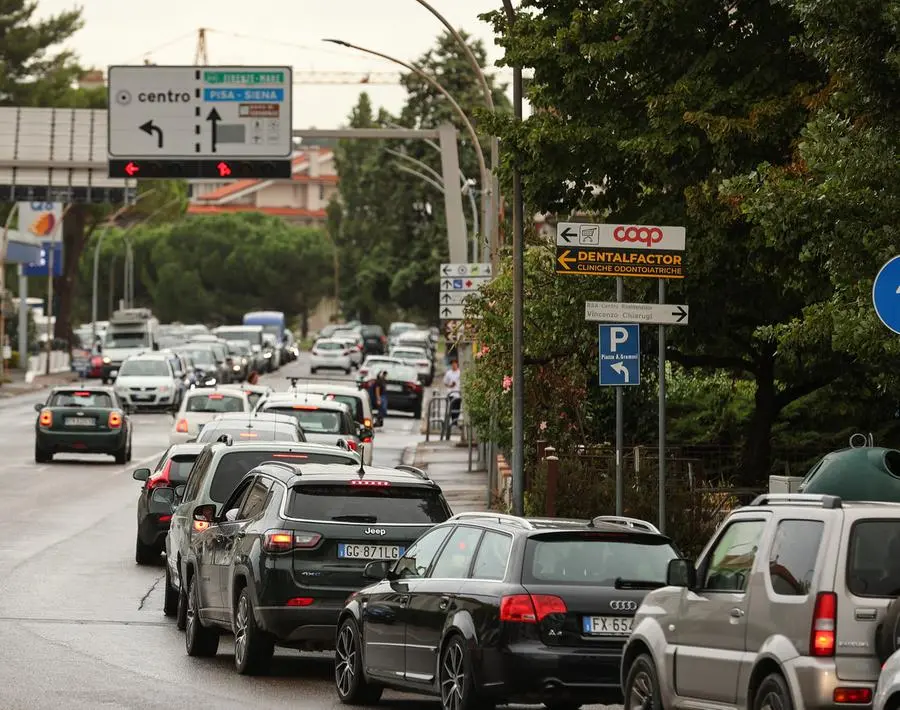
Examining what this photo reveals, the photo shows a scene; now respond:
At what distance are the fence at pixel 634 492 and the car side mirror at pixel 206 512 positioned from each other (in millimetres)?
6117

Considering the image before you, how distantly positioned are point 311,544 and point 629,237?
4.90 meters

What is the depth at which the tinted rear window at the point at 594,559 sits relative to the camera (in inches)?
461

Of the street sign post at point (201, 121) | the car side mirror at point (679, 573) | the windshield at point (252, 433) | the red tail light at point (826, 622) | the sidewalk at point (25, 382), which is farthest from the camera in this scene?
the sidewalk at point (25, 382)

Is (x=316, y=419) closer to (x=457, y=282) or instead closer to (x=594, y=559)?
(x=457, y=282)

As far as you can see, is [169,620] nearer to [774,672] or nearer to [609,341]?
[609,341]

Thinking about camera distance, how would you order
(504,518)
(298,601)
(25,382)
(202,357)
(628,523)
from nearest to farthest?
(504,518) < (628,523) < (298,601) < (202,357) < (25,382)

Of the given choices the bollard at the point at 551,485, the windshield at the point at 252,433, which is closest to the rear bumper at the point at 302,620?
the bollard at the point at 551,485

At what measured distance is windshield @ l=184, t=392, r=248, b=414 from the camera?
38.5m

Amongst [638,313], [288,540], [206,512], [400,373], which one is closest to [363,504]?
[288,540]

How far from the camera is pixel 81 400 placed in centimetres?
4144

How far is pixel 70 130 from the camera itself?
58469mm

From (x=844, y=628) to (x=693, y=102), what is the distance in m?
14.4

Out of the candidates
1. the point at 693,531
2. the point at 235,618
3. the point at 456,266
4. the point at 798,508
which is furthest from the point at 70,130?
the point at 798,508

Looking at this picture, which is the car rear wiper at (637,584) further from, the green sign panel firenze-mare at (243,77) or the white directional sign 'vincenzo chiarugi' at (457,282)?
the green sign panel firenze-mare at (243,77)
